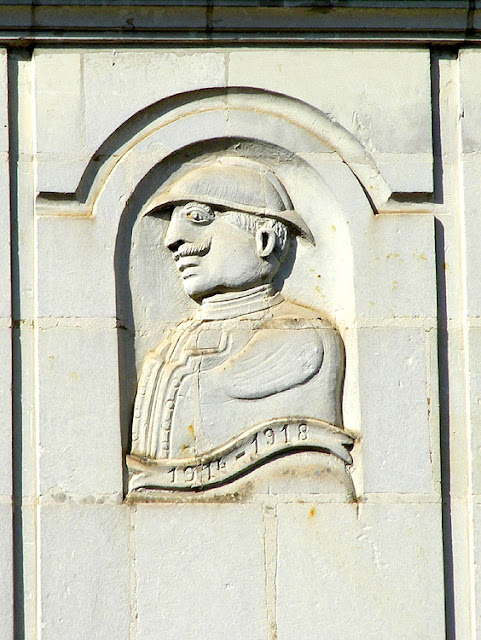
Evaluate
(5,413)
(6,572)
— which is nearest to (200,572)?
(6,572)

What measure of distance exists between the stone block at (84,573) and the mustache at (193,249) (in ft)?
5.19

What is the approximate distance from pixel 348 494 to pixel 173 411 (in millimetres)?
1119

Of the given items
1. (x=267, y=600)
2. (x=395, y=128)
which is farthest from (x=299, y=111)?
(x=267, y=600)

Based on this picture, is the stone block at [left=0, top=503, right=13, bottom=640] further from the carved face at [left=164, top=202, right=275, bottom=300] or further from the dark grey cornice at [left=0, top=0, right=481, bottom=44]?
the dark grey cornice at [left=0, top=0, right=481, bottom=44]

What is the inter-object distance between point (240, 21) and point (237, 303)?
170 centimetres

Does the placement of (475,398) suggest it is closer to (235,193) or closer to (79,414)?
(235,193)

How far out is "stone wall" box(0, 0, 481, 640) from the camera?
8758 mm

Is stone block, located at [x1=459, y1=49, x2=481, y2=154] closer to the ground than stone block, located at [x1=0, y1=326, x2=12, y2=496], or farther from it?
farther from it

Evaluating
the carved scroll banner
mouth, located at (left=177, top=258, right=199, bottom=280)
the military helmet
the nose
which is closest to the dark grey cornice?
the military helmet

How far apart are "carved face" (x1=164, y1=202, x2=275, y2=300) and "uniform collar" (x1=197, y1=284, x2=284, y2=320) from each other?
38 mm

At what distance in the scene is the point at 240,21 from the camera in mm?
9289

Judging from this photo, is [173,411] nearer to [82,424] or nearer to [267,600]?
[82,424]

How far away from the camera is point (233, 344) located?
907cm

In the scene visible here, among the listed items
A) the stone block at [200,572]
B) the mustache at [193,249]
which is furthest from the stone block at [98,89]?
the stone block at [200,572]
